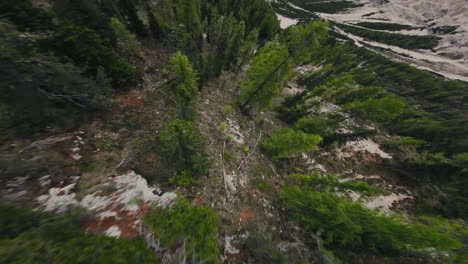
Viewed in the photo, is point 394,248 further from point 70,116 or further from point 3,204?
point 70,116

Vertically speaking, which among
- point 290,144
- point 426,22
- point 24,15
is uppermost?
point 24,15

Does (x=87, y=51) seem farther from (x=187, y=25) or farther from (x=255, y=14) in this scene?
(x=255, y=14)

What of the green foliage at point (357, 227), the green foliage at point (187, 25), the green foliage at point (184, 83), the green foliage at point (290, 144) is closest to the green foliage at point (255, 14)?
the green foliage at point (187, 25)

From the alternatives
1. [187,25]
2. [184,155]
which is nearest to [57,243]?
[184,155]

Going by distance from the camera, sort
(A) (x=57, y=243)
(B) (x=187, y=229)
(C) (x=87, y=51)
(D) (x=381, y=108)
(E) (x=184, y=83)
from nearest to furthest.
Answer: (A) (x=57, y=243) → (B) (x=187, y=229) → (C) (x=87, y=51) → (E) (x=184, y=83) → (D) (x=381, y=108)

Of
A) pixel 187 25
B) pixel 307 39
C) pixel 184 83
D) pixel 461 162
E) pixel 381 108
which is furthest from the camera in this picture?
pixel 461 162

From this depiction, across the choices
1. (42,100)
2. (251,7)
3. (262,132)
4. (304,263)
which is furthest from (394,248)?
(251,7)
